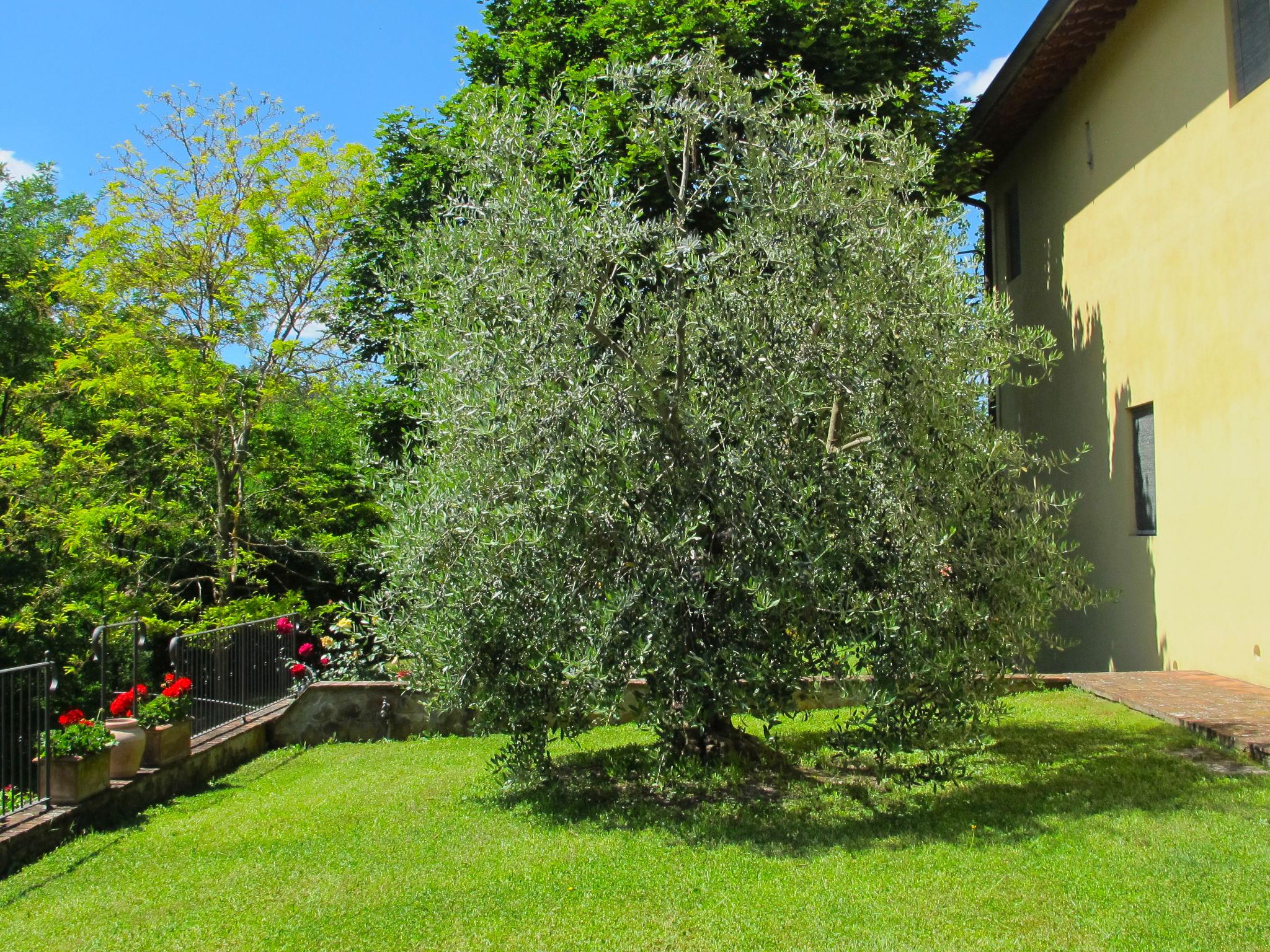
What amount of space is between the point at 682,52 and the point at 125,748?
9282mm

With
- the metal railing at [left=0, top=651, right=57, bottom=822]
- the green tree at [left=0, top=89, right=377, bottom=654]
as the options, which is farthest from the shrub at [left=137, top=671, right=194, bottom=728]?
the green tree at [left=0, top=89, right=377, bottom=654]

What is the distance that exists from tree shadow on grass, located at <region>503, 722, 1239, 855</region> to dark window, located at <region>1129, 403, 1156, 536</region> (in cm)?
363

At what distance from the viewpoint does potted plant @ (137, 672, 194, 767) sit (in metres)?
7.82

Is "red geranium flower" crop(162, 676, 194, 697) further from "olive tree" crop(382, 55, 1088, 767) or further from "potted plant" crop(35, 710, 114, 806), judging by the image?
"olive tree" crop(382, 55, 1088, 767)

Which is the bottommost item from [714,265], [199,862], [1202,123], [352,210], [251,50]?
[199,862]

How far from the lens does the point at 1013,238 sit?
15375 millimetres

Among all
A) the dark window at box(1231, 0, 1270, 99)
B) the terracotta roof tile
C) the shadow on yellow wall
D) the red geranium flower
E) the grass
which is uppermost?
the terracotta roof tile

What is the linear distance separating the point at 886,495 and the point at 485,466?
239cm

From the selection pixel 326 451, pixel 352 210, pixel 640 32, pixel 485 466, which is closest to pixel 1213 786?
pixel 485 466

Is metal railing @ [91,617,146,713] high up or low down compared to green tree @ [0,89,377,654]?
down

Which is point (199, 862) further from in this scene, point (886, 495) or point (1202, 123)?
point (1202, 123)

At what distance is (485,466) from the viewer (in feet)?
20.2

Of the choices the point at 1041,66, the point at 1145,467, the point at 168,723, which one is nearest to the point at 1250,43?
the point at 1041,66

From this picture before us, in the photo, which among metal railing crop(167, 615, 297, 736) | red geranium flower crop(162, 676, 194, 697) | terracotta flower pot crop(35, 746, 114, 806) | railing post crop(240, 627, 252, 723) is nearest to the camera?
terracotta flower pot crop(35, 746, 114, 806)
